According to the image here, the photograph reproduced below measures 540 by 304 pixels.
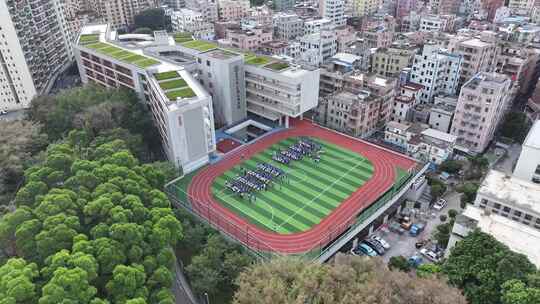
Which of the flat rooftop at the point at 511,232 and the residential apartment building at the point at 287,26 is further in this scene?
the residential apartment building at the point at 287,26

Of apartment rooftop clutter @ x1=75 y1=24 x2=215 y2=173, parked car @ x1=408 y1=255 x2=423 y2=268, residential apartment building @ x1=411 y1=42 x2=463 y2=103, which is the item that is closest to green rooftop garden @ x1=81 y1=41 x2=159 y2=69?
apartment rooftop clutter @ x1=75 y1=24 x2=215 y2=173

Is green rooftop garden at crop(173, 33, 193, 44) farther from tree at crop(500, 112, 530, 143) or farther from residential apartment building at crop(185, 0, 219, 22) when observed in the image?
tree at crop(500, 112, 530, 143)

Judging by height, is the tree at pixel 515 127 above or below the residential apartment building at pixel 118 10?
below

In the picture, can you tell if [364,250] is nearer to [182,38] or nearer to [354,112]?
[354,112]

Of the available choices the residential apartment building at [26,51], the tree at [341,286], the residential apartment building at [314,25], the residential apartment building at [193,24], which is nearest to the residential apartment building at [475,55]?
the residential apartment building at [314,25]

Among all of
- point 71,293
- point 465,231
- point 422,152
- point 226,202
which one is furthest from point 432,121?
point 71,293

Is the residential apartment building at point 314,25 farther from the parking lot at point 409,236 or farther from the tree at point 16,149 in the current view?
the tree at point 16,149
